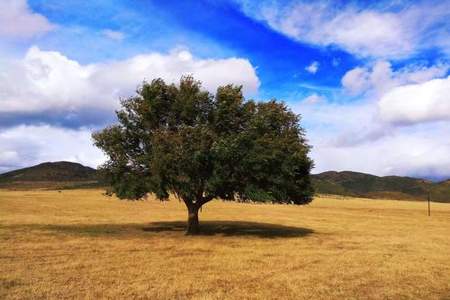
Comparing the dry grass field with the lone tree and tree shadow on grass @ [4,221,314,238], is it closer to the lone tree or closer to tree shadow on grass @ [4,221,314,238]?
tree shadow on grass @ [4,221,314,238]

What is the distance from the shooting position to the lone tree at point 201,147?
119 ft

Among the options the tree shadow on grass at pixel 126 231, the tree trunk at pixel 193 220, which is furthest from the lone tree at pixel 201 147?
the tree shadow on grass at pixel 126 231

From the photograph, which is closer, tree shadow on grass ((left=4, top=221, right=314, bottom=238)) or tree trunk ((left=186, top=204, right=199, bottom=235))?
tree shadow on grass ((left=4, top=221, right=314, bottom=238))

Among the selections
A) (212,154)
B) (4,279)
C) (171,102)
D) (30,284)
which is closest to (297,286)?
(30,284)

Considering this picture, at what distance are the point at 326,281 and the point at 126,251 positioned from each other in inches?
503

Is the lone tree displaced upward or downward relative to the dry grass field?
upward

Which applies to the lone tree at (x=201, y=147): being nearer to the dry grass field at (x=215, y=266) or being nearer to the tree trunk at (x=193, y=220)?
the tree trunk at (x=193, y=220)

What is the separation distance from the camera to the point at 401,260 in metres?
28.9

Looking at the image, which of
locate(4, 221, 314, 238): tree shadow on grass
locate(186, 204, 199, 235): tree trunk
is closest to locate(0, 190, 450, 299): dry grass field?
locate(4, 221, 314, 238): tree shadow on grass

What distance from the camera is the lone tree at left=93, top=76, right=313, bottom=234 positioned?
36.4m

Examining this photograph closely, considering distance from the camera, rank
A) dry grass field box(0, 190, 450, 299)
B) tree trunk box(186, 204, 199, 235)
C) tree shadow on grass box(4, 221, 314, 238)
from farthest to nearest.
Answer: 1. tree trunk box(186, 204, 199, 235)
2. tree shadow on grass box(4, 221, 314, 238)
3. dry grass field box(0, 190, 450, 299)

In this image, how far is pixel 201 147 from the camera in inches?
1405

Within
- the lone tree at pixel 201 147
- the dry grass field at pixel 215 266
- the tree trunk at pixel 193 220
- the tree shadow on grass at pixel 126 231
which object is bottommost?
the dry grass field at pixel 215 266

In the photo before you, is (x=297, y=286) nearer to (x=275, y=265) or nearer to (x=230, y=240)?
(x=275, y=265)
